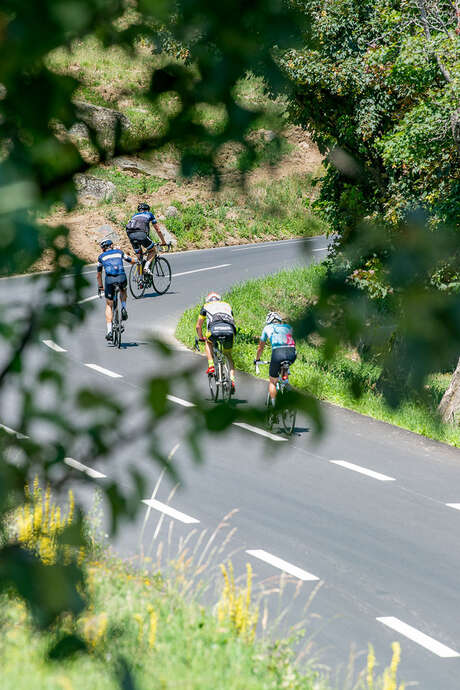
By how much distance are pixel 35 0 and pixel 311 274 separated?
26.3 inches

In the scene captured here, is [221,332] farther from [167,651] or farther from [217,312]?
[167,651]

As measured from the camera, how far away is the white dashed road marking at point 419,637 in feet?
23.0

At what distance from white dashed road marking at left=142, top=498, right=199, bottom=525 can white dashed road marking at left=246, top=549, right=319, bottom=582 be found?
885mm

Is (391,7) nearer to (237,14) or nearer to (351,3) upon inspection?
(351,3)

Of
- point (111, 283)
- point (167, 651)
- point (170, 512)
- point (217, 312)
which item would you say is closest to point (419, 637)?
point (167, 651)

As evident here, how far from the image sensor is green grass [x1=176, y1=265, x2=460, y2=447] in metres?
1.73

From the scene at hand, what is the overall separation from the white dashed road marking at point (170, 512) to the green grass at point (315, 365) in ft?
5.20

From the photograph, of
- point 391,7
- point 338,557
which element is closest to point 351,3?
point 391,7

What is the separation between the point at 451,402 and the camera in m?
14.5

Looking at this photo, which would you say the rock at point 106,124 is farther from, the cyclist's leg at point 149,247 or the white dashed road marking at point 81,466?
the cyclist's leg at point 149,247

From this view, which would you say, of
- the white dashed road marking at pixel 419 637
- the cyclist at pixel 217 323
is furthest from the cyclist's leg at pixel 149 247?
the white dashed road marking at pixel 419 637

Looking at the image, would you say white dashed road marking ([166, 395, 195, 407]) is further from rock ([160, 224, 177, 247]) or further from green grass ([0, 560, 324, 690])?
rock ([160, 224, 177, 247])

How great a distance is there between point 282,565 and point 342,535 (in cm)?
114

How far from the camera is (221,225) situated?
38.8 meters
